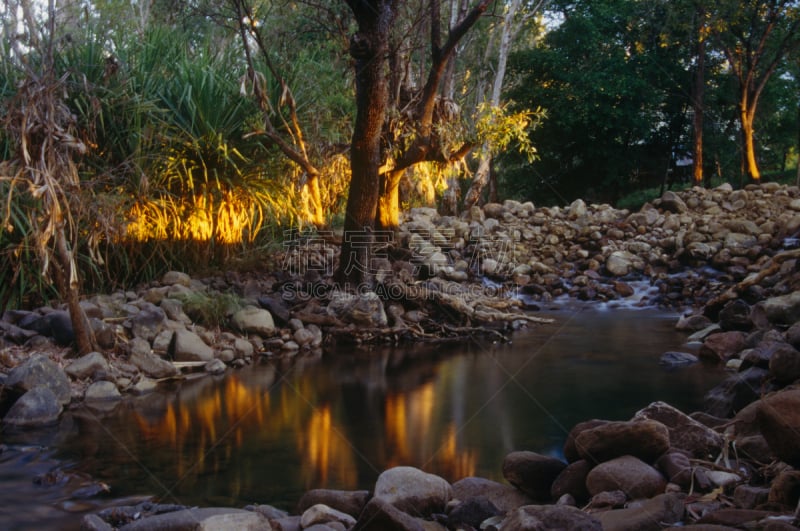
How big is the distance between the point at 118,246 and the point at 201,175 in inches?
57.7

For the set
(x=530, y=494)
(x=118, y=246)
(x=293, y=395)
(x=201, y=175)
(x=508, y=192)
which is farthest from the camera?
(x=508, y=192)

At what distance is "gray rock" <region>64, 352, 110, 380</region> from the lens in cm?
665

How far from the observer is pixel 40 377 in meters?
6.14

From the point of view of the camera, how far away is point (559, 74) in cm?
2125

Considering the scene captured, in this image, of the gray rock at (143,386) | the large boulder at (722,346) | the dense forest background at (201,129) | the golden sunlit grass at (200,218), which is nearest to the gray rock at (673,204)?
the dense forest background at (201,129)

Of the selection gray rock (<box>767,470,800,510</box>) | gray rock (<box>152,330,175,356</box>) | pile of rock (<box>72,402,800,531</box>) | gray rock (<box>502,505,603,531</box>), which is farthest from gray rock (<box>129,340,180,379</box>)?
gray rock (<box>767,470,800,510</box>)

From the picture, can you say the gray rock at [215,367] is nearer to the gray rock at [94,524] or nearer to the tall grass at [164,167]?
the tall grass at [164,167]

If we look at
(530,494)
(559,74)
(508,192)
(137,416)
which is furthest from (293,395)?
(508,192)

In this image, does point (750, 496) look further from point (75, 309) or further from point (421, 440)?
point (75, 309)

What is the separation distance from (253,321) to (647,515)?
6.22 meters

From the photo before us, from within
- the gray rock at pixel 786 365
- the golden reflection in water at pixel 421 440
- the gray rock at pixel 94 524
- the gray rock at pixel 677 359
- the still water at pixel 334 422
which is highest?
the gray rock at pixel 786 365

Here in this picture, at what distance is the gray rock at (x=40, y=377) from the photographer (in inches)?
238

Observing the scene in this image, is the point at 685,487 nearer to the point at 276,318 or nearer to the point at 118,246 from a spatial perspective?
the point at 276,318

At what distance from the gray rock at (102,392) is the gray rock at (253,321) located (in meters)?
2.20
